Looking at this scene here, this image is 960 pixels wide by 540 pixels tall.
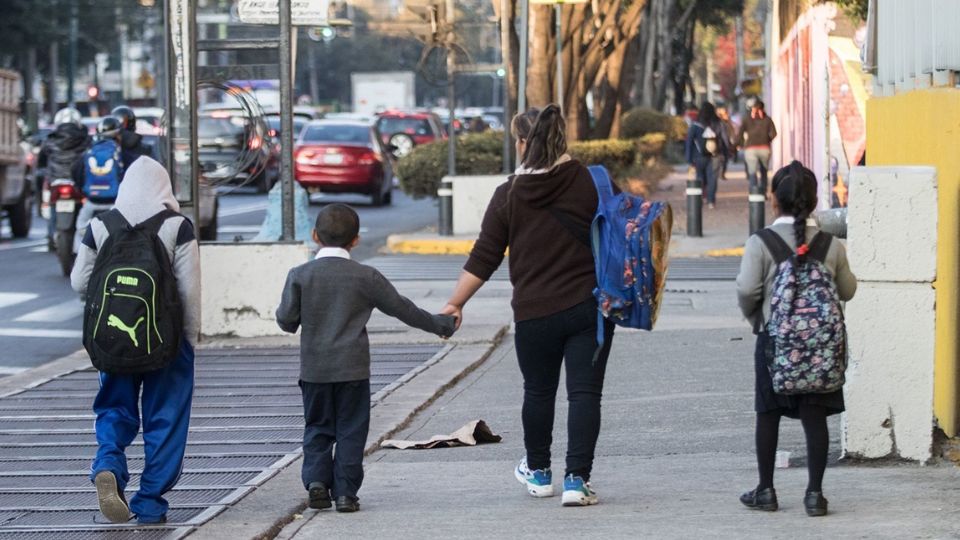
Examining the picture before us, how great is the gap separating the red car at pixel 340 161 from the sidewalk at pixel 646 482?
22057 millimetres

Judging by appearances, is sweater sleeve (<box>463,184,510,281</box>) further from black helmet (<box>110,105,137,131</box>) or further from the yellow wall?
black helmet (<box>110,105,137,131</box>)

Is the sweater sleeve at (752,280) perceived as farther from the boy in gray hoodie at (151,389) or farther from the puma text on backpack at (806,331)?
the boy in gray hoodie at (151,389)

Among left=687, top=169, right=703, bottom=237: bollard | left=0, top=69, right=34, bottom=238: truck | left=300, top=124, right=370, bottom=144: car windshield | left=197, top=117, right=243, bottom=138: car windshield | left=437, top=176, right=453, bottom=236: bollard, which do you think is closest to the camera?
left=687, top=169, right=703, bottom=237: bollard

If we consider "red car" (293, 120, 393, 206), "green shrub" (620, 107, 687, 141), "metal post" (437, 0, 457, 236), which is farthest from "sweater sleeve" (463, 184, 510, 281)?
"green shrub" (620, 107, 687, 141)

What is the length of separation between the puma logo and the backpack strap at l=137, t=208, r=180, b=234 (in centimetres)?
39

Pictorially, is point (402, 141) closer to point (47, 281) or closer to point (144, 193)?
point (47, 281)

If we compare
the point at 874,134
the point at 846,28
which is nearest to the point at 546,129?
the point at 874,134

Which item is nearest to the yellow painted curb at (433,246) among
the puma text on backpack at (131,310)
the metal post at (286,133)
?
the metal post at (286,133)

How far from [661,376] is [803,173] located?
4.68m

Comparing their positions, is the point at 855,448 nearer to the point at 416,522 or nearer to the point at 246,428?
the point at 416,522

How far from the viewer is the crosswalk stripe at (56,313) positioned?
51.9 feet

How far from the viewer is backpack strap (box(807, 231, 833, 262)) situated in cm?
677

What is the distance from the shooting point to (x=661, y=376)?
1140 cm

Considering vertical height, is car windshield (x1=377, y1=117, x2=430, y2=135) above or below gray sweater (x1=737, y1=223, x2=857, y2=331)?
below
